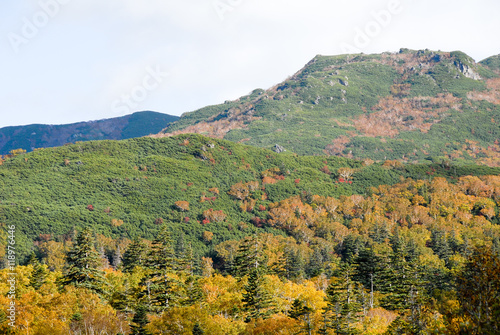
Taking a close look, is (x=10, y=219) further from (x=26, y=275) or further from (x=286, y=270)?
(x=286, y=270)

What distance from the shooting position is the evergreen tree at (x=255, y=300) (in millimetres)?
59156

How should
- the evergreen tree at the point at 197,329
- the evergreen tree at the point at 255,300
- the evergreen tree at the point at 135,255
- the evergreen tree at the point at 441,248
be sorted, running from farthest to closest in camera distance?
the evergreen tree at the point at 441,248, the evergreen tree at the point at 135,255, the evergreen tree at the point at 255,300, the evergreen tree at the point at 197,329

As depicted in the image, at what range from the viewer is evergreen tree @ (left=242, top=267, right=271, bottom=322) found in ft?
194

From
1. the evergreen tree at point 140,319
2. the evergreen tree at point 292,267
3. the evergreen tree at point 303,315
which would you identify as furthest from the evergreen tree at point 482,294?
the evergreen tree at point 292,267

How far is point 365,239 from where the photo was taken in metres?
153

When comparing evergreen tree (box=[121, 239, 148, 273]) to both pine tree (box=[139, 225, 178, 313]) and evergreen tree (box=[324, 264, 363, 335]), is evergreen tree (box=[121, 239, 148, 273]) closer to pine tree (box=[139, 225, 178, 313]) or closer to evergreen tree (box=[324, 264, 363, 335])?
pine tree (box=[139, 225, 178, 313])

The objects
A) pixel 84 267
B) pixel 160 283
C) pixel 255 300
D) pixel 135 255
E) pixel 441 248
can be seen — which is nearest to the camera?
pixel 160 283

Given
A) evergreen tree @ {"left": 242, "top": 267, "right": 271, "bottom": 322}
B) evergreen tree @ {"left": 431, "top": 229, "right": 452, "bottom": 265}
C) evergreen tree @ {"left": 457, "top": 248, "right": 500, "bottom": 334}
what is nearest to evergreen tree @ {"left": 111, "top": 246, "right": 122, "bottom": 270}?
evergreen tree @ {"left": 242, "top": 267, "right": 271, "bottom": 322}

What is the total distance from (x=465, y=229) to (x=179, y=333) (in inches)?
5591

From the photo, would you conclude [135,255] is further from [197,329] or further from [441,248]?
[441,248]

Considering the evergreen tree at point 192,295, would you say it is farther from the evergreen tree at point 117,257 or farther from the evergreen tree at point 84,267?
the evergreen tree at point 117,257

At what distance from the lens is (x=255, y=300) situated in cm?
5941

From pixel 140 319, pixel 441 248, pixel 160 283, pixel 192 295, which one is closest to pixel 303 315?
pixel 192 295

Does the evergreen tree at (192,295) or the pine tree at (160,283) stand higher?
the pine tree at (160,283)
